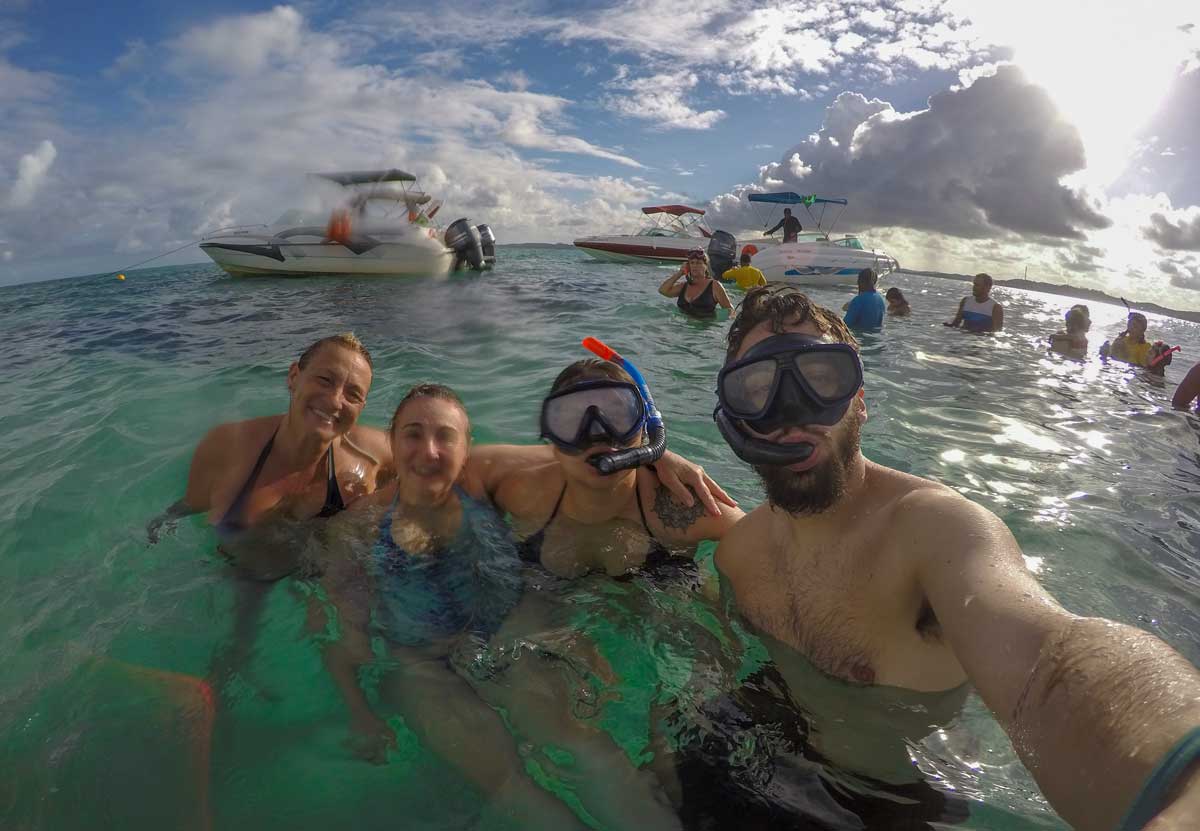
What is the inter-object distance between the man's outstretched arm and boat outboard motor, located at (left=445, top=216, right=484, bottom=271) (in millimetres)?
24323

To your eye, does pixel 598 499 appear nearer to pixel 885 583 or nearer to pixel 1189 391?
pixel 885 583

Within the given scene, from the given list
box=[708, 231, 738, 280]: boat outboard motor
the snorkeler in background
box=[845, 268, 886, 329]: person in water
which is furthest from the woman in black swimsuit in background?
box=[708, 231, 738, 280]: boat outboard motor

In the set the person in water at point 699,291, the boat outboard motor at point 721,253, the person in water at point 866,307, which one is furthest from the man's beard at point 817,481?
the boat outboard motor at point 721,253

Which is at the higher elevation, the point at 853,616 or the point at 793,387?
the point at 793,387

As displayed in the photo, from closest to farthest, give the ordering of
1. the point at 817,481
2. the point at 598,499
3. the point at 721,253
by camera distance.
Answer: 1. the point at 817,481
2. the point at 598,499
3. the point at 721,253

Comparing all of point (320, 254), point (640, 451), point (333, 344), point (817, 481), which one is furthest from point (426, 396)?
point (320, 254)

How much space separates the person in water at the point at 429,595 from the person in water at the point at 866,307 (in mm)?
10157

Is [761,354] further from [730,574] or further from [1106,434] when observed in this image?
[1106,434]

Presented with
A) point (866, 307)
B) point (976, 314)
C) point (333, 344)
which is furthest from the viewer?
point (976, 314)

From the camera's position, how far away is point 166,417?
6.65 m

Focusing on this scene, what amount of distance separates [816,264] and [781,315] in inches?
888

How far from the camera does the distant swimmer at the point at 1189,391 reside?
7.34 m

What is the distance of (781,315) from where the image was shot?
7.00ft

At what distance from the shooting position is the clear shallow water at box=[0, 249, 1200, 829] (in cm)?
223
